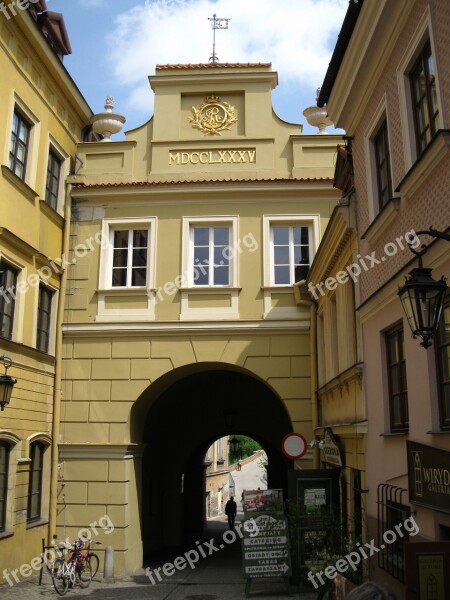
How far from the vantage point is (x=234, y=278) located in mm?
14672

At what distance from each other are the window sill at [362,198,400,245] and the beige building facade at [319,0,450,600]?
2 centimetres

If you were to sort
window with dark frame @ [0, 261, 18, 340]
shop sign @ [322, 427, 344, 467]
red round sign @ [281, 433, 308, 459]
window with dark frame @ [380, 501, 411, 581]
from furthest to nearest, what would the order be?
window with dark frame @ [0, 261, 18, 340] < red round sign @ [281, 433, 308, 459] < shop sign @ [322, 427, 344, 467] < window with dark frame @ [380, 501, 411, 581]

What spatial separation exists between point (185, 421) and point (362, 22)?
47.7ft

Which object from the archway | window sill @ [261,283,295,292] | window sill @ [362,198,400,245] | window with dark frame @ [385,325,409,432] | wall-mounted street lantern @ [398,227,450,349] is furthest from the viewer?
the archway

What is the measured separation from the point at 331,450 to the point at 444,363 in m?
5.45

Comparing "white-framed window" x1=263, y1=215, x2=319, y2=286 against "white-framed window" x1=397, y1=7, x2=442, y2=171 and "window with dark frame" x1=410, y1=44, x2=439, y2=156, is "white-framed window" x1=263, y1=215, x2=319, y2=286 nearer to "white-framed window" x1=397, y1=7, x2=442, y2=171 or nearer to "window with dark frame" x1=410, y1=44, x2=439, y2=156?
"white-framed window" x1=397, y1=7, x2=442, y2=171

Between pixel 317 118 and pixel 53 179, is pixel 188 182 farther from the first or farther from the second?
pixel 317 118

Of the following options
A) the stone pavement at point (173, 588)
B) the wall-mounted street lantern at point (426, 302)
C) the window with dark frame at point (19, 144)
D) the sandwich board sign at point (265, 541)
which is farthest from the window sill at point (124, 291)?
the wall-mounted street lantern at point (426, 302)

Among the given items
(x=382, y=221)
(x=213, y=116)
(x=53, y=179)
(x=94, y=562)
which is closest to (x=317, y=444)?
(x=94, y=562)

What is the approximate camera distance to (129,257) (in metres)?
15.1

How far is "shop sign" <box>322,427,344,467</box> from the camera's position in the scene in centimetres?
1064

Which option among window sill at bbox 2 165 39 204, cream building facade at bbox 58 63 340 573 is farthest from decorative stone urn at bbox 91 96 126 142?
window sill at bbox 2 165 39 204

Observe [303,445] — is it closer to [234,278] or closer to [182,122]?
[234,278]

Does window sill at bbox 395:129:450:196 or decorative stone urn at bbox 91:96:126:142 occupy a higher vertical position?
decorative stone urn at bbox 91:96:126:142
